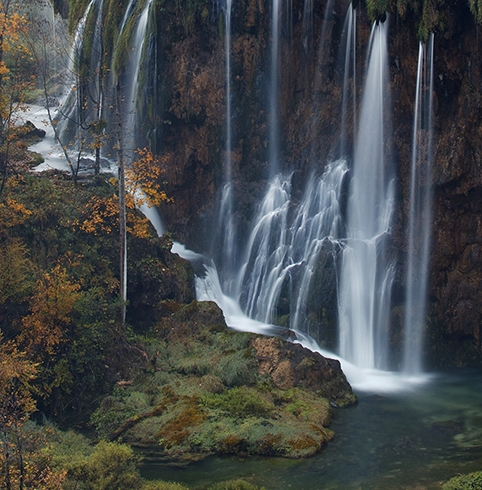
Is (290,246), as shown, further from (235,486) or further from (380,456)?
(235,486)

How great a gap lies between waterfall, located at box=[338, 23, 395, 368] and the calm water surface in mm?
3958

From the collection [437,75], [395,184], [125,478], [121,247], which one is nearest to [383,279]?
[395,184]

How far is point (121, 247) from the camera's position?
19.4m

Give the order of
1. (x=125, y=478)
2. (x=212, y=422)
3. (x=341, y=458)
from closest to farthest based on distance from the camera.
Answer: (x=125, y=478)
(x=341, y=458)
(x=212, y=422)

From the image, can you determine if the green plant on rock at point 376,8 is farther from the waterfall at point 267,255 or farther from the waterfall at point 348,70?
the waterfall at point 267,255

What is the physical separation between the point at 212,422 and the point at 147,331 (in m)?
5.67

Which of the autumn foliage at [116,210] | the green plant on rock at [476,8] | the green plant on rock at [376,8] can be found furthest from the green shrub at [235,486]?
the green plant on rock at [376,8]

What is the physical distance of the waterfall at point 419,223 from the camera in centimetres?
2222

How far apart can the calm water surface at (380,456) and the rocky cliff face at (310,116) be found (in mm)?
5065

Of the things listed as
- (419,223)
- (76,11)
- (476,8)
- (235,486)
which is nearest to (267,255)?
(419,223)

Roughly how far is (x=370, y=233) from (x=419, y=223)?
5.92ft

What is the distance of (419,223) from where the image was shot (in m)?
23.0

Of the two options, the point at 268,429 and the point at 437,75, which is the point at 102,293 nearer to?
the point at 268,429

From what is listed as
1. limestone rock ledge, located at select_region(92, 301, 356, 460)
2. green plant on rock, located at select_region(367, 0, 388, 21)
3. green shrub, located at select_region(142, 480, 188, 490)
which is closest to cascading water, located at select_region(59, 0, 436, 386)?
green plant on rock, located at select_region(367, 0, 388, 21)
